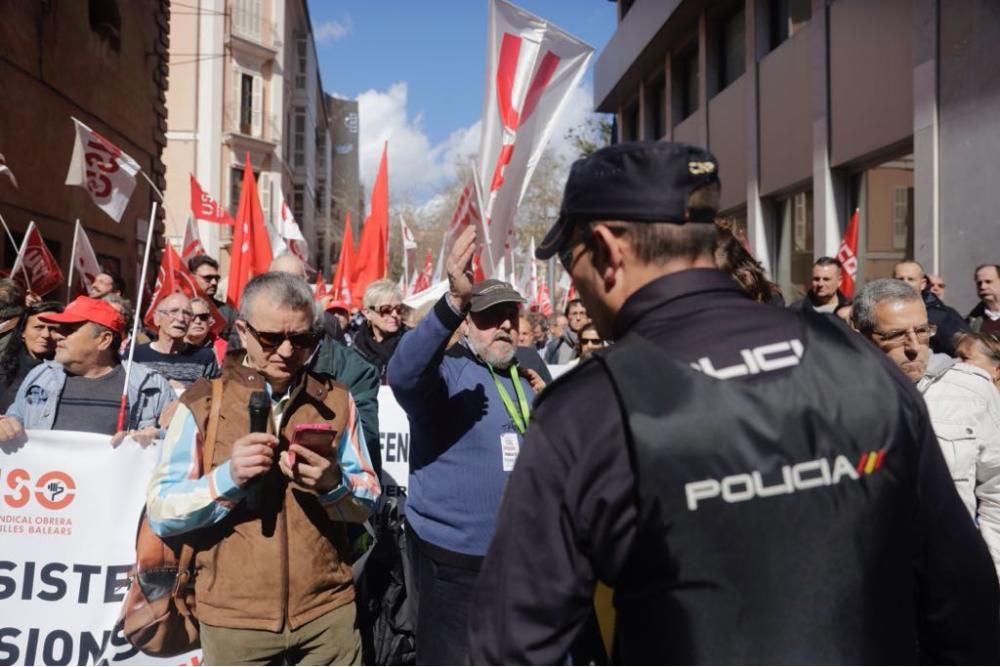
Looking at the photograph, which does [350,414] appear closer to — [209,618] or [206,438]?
[206,438]

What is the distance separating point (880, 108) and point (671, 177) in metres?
11.8

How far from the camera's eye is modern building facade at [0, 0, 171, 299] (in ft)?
41.7

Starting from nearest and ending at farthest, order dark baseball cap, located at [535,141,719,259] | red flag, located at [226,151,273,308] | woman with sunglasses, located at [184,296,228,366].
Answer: dark baseball cap, located at [535,141,719,259], woman with sunglasses, located at [184,296,228,366], red flag, located at [226,151,273,308]

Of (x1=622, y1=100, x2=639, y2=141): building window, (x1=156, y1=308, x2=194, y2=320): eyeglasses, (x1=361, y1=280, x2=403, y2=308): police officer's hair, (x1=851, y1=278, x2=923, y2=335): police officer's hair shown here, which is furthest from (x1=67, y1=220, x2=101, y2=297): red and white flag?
(x1=622, y1=100, x2=639, y2=141): building window

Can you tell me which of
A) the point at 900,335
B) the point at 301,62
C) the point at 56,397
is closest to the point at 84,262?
the point at 56,397

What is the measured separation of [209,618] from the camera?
3.13 m

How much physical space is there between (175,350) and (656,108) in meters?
22.0

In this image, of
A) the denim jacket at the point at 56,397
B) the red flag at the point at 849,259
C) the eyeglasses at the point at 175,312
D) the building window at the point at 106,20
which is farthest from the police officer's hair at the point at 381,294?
the building window at the point at 106,20

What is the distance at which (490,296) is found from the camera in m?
3.96

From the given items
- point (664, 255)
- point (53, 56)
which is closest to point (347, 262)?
point (53, 56)

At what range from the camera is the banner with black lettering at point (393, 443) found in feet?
21.9

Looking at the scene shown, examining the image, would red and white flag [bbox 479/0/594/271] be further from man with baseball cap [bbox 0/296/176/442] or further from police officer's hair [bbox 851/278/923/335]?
man with baseball cap [bbox 0/296/176/442]

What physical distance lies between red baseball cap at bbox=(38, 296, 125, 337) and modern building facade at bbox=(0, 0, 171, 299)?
851 centimetres

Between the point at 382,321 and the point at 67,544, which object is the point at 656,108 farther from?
the point at 67,544
